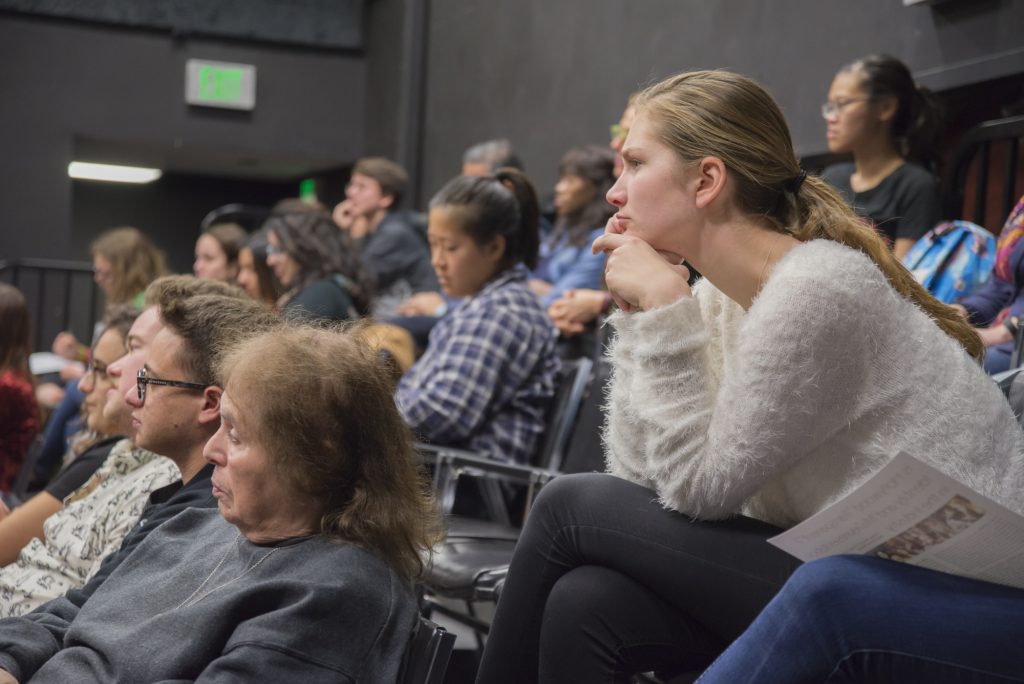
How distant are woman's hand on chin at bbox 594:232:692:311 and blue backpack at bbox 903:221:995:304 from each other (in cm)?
154

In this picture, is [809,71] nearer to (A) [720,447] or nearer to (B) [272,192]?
(A) [720,447]

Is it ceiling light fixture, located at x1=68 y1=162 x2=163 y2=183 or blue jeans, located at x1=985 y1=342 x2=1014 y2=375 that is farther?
ceiling light fixture, located at x1=68 y1=162 x2=163 y2=183

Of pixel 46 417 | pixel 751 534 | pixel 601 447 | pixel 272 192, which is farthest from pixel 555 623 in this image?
pixel 272 192

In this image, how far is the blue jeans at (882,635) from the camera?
1.30m

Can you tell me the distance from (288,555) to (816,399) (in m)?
0.70

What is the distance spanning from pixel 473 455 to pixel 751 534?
1392 millimetres

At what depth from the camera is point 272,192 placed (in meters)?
11.6

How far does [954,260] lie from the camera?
3072mm

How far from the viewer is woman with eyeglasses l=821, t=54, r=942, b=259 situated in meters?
3.55

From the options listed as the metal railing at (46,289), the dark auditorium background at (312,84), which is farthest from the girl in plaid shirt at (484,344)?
the metal railing at (46,289)

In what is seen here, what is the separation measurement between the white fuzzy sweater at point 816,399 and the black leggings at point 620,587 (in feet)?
A: 0.18

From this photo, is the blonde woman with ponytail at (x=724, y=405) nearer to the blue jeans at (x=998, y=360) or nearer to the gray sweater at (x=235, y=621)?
the gray sweater at (x=235, y=621)

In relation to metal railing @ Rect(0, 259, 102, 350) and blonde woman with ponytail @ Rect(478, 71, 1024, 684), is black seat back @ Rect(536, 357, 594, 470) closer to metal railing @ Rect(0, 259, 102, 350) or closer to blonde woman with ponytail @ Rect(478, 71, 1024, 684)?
blonde woman with ponytail @ Rect(478, 71, 1024, 684)

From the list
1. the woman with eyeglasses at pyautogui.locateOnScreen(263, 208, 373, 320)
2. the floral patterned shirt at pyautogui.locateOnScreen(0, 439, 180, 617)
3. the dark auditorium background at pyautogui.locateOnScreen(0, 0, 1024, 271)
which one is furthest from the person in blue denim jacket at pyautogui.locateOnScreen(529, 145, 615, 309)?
the floral patterned shirt at pyautogui.locateOnScreen(0, 439, 180, 617)
